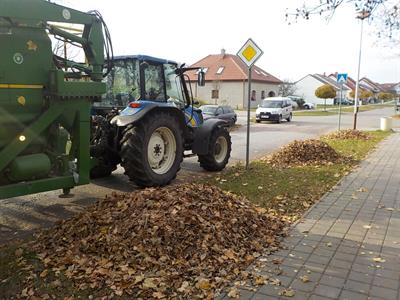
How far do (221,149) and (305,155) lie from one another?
8.01 feet

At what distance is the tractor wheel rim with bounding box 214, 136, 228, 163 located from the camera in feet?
33.7

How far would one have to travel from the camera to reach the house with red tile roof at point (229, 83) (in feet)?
184

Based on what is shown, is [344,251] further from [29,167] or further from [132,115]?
[132,115]

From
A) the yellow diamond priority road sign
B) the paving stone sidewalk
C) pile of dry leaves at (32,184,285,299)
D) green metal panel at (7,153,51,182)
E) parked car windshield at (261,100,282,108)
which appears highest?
the yellow diamond priority road sign

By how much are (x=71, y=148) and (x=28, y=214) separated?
4.02 feet

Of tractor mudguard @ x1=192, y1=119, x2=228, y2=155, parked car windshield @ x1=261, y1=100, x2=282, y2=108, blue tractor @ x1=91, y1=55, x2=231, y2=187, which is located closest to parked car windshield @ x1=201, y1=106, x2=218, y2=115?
parked car windshield @ x1=261, y1=100, x2=282, y2=108

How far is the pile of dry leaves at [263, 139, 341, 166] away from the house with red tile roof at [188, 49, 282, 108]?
141 ft

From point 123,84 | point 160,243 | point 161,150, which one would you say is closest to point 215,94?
point 123,84

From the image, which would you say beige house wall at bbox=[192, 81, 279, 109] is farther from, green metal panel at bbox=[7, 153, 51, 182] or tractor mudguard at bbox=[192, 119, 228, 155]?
green metal panel at bbox=[7, 153, 51, 182]

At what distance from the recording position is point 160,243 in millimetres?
4520

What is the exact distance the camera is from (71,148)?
618 centimetres

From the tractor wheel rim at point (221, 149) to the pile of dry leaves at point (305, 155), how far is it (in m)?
1.38

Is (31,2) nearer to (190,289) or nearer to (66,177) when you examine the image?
(66,177)

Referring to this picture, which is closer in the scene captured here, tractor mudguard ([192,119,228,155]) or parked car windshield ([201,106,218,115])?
tractor mudguard ([192,119,228,155])
